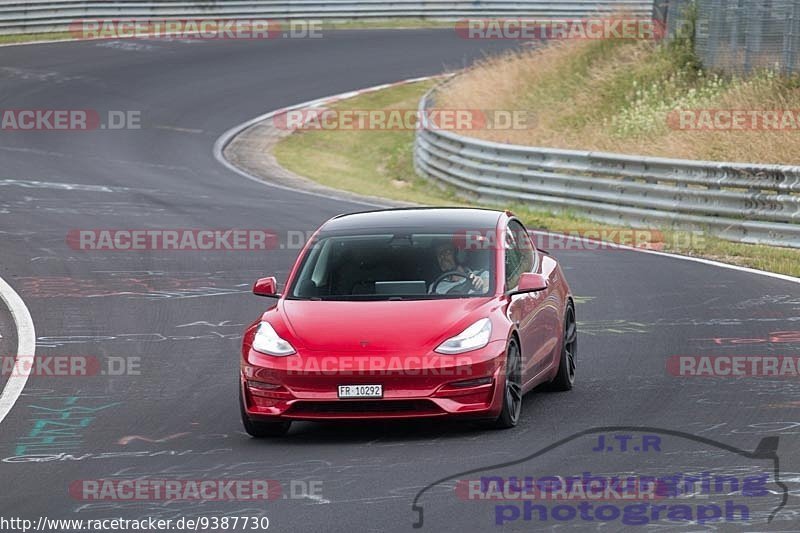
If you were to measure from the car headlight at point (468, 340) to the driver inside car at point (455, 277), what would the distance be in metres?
0.63

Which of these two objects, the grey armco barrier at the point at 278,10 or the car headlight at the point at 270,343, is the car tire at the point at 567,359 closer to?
the car headlight at the point at 270,343

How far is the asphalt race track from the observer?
844 cm


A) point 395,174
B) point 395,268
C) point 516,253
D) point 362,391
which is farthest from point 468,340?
point 395,174

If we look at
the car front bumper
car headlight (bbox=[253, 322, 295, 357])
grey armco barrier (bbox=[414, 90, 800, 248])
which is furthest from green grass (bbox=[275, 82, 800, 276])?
car headlight (bbox=[253, 322, 295, 357])

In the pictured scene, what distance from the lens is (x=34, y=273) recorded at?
18203 mm

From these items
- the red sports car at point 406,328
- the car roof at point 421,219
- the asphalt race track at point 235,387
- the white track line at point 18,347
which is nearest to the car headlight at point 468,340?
the red sports car at point 406,328

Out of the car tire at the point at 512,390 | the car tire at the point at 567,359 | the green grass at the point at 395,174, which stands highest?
the car tire at the point at 512,390

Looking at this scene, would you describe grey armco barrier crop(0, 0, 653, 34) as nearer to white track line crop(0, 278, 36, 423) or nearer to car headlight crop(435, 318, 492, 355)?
white track line crop(0, 278, 36, 423)

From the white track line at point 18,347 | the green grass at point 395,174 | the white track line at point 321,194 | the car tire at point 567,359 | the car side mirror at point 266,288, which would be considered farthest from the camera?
the green grass at point 395,174

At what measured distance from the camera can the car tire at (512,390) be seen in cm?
1002

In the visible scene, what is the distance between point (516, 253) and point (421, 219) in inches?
29.8

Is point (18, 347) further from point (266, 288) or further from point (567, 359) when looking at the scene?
point (567, 359)

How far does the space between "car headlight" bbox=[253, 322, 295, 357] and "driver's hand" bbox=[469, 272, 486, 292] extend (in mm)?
1480

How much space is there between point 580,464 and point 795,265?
984 centimetres
